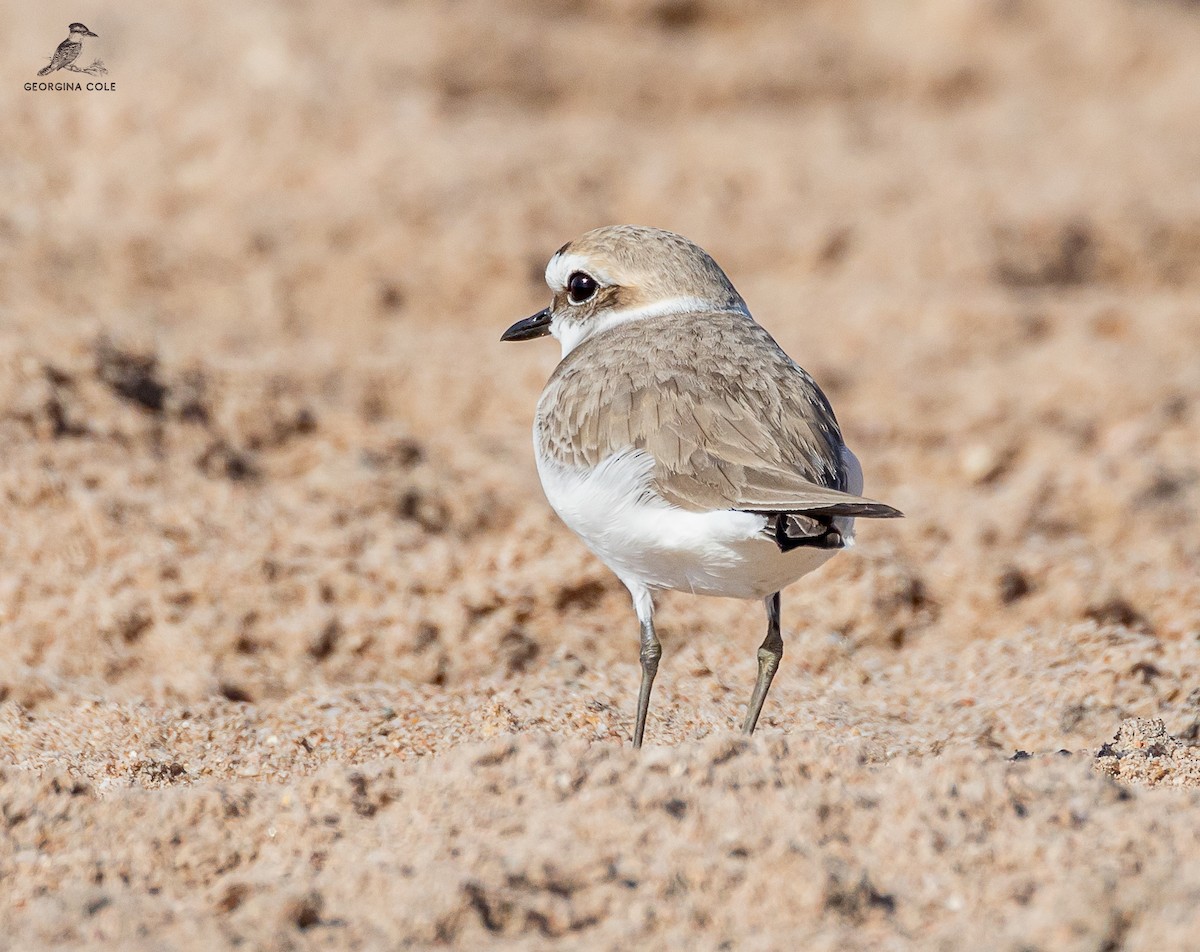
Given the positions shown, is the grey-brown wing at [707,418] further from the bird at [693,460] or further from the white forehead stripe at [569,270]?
the white forehead stripe at [569,270]

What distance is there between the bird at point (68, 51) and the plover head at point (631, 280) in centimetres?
598

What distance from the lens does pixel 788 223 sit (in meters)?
8.78

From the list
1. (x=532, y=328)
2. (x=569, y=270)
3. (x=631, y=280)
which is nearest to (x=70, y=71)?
(x=532, y=328)

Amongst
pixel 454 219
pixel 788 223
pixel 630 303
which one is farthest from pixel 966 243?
pixel 630 303

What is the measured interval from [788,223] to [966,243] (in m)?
1.14

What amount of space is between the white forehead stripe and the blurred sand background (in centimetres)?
112

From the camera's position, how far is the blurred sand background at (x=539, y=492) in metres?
2.57

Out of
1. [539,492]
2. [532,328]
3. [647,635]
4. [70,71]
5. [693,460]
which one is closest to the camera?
[693,460]

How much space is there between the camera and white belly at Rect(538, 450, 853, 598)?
3.26 metres

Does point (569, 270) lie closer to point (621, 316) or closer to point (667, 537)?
point (621, 316)

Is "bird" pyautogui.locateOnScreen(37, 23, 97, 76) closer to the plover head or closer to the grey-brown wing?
the plover head

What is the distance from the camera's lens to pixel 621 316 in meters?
4.27

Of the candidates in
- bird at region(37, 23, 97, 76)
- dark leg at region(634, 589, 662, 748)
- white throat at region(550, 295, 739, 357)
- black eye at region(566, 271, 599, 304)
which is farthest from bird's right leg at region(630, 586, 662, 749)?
bird at region(37, 23, 97, 76)

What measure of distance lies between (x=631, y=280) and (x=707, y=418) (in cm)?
91
